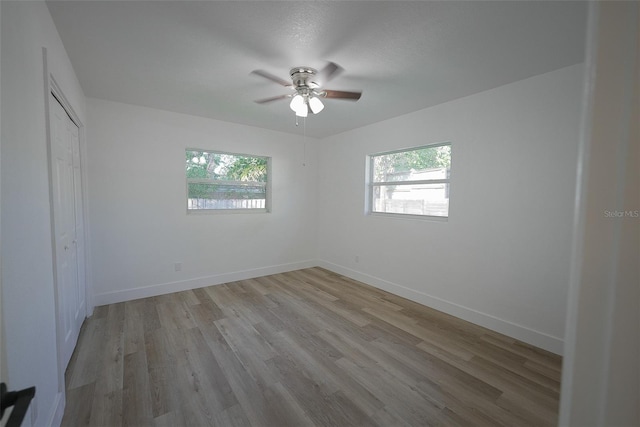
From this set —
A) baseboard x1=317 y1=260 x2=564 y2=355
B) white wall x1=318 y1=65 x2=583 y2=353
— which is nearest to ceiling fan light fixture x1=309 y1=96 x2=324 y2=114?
white wall x1=318 y1=65 x2=583 y2=353

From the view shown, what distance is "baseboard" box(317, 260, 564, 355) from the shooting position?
2.34 m

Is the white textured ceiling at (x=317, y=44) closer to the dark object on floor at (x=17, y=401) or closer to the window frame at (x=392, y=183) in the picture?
the window frame at (x=392, y=183)

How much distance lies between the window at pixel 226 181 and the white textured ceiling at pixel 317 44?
114 cm

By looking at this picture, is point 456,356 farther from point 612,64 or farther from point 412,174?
point 612,64

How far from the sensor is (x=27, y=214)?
122 cm

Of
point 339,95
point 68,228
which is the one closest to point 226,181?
point 68,228

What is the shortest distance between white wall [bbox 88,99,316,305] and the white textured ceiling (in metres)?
0.55

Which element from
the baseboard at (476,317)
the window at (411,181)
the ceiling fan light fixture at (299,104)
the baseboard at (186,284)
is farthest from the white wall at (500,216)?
the baseboard at (186,284)

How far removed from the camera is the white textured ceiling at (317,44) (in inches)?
62.2

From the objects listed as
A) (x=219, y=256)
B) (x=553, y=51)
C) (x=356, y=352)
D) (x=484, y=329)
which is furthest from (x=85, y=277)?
(x=553, y=51)

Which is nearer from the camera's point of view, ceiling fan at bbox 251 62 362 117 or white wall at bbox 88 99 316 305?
ceiling fan at bbox 251 62 362 117

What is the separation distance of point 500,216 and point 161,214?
3953 mm

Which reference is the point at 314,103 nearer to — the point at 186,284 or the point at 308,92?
the point at 308,92

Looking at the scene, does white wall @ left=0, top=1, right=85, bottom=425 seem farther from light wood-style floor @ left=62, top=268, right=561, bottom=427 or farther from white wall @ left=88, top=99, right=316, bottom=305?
white wall @ left=88, top=99, right=316, bottom=305
